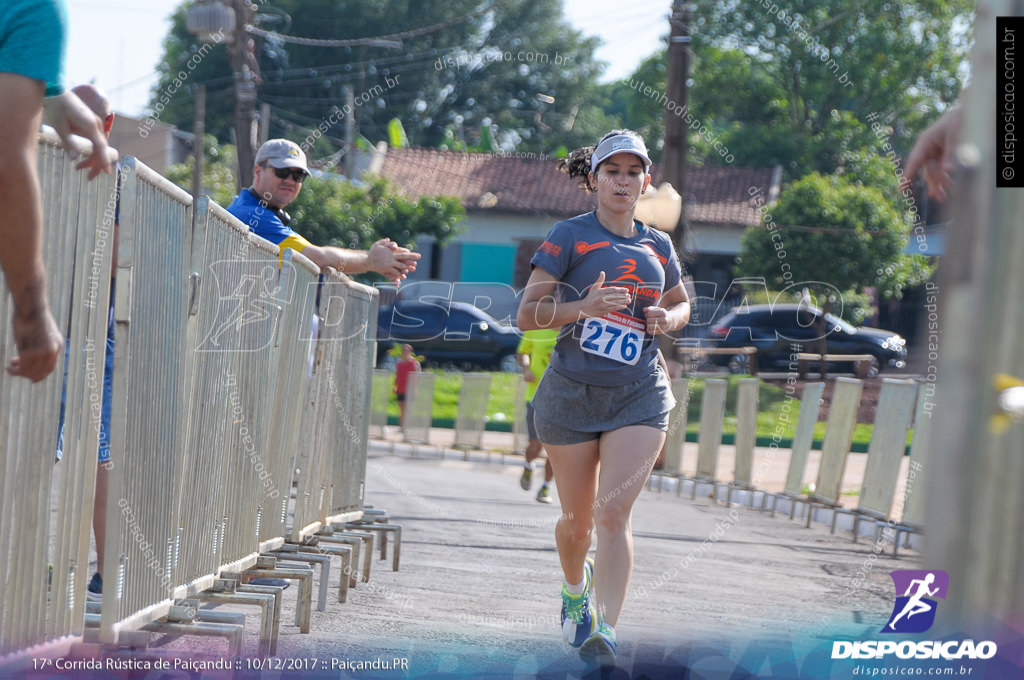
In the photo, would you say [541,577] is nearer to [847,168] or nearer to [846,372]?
[846,372]

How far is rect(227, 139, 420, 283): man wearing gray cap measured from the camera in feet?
19.8

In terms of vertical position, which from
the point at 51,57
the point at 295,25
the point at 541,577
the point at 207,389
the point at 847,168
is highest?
the point at 295,25

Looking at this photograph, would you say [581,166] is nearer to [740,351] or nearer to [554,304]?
[554,304]

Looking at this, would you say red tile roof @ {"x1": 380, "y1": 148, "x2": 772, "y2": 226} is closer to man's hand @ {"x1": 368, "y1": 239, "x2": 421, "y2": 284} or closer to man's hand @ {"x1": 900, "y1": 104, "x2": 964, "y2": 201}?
man's hand @ {"x1": 368, "y1": 239, "x2": 421, "y2": 284}

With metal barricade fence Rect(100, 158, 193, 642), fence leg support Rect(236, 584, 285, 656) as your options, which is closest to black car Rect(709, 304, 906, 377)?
fence leg support Rect(236, 584, 285, 656)

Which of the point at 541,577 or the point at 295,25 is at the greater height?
the point at 295,25

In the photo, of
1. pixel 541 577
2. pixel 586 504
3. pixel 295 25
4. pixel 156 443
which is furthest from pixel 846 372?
pixel 295 25

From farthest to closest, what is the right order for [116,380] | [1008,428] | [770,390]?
[770,390] → [116,380] → [1008,428]

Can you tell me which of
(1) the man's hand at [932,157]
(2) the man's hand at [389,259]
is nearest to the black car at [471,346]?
(2) the man's hand at [389,259]

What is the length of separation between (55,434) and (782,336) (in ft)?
87.2

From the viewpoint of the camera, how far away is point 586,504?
5125mm

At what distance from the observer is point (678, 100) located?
15.8 metres

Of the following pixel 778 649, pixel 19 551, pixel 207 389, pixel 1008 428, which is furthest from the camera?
pixel 778 649

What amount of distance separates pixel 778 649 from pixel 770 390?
2005 cm
